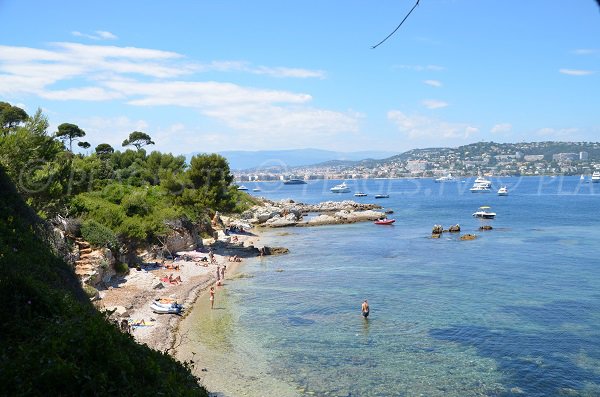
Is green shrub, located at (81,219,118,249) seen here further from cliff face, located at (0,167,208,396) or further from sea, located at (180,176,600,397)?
cliff face, located at (0,167,208,396)

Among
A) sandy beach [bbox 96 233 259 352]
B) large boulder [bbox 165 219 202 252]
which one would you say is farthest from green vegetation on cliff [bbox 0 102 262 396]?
large boulder [bbox 165 219 202 252]

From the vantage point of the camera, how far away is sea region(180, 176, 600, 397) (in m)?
18.8

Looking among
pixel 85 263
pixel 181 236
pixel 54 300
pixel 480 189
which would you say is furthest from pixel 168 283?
pixel 480 189

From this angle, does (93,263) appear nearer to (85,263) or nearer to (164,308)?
(85,263)

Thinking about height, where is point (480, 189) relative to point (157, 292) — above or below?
below

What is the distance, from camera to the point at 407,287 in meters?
34.2

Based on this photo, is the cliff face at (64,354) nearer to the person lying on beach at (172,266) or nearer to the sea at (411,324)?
the sea at (411,324)

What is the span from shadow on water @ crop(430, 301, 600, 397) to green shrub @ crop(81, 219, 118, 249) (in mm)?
21398

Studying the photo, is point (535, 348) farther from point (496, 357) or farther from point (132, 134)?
point (132, 134)

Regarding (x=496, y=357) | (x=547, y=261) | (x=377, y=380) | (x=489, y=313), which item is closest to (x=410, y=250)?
(x=547, y=261)

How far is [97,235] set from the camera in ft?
107

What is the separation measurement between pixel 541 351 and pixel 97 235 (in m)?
26.5

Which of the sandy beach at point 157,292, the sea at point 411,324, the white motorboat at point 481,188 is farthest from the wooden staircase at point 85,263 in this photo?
the white motorboat at point 481,188

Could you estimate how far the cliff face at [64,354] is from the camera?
598cm
